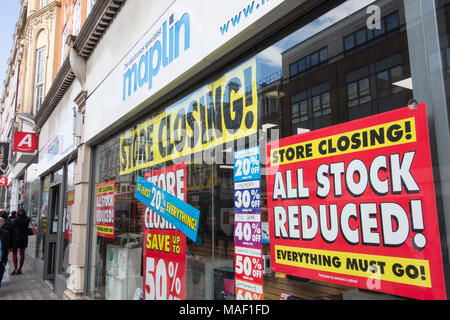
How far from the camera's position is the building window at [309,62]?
2565 mm

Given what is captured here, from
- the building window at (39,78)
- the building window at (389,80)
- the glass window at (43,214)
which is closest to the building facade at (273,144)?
the building window at (389,80)

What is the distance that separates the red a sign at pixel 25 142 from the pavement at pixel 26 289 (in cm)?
502

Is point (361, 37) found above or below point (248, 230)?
above

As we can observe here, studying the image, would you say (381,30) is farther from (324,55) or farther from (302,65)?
(302,65)

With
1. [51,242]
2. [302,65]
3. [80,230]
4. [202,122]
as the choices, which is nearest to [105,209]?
[80,230]

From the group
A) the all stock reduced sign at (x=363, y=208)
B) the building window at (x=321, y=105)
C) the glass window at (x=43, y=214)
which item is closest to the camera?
the all stock reduced sign at (x=363, y=208)

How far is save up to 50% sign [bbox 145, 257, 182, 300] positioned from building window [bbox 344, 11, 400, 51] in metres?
2.93

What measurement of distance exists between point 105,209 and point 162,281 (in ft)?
8.48

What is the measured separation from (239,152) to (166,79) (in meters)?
1.63

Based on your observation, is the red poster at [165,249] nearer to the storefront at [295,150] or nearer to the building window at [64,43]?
the storefront at [295,150]

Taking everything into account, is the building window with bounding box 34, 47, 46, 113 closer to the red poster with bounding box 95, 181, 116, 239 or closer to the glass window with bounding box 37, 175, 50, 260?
the glass window with bounding box 37, 175, 50, 260

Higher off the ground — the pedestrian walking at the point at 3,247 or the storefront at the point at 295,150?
the storefront at the point at 295,150

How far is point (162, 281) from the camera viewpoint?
14.3ft
